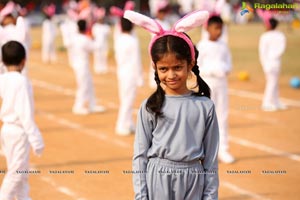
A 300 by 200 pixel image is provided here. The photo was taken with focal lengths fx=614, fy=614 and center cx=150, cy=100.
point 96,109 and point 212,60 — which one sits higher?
point 212,60

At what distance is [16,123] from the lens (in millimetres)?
6613

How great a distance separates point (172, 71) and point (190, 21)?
0.44m

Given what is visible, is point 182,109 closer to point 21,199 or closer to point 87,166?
point 21,199

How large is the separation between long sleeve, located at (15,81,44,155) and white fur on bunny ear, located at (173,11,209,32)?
2388 millimetres

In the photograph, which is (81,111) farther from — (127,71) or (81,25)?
(127,71)

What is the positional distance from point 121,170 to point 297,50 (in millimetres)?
19871

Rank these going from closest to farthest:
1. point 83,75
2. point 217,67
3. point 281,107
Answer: point 217,67, point 83,75, point 281,107

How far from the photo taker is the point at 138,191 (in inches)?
176

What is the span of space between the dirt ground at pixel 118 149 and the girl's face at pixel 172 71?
3.59 m

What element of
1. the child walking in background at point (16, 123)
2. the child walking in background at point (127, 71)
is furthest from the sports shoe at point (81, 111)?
the child walking in background at point (16, 123)

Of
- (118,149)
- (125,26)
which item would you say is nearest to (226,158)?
(118,149)

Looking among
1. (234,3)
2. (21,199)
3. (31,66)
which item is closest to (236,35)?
(234,3)

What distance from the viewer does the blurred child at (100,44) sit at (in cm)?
2152

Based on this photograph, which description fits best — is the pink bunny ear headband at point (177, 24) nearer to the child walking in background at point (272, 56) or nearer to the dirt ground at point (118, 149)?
the dirt ground at point (118, 149)
